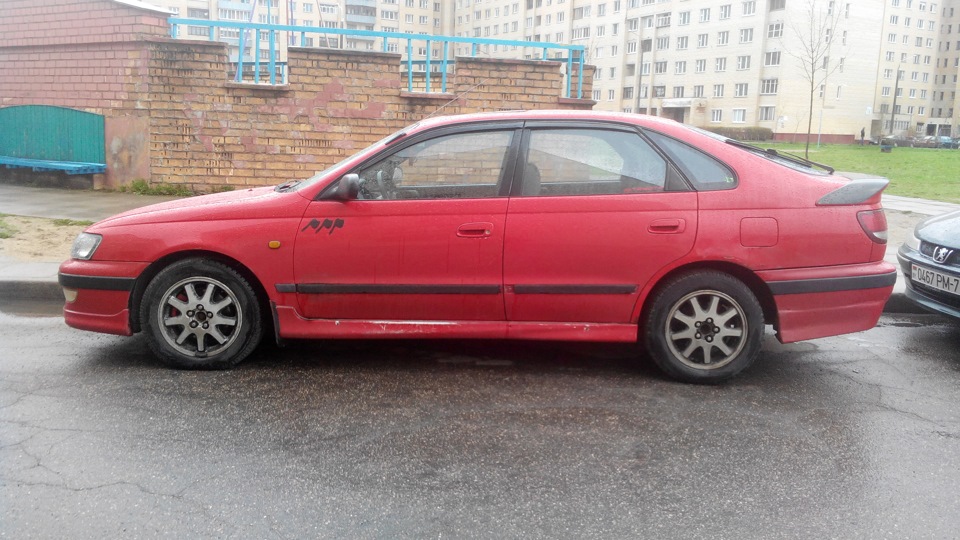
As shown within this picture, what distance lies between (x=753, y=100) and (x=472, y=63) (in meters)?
52.0

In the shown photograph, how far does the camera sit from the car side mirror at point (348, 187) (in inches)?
175

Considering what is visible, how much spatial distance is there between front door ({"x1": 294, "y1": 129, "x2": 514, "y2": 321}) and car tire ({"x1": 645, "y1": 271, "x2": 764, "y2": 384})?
37.8 inches

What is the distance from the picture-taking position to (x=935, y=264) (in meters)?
5.56

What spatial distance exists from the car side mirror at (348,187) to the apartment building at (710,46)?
169 feet

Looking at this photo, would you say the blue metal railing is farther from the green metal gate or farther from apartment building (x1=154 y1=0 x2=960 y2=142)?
apartment building (x1=154 y1=0 x2=960 y2=142)

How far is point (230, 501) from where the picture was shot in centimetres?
300

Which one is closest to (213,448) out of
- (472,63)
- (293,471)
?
(293,471)

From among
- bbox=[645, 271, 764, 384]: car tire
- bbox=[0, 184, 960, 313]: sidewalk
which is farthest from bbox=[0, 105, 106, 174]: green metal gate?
bbox=[645, 271, 764, 384]: car tire

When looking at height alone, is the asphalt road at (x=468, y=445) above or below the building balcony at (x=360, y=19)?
below

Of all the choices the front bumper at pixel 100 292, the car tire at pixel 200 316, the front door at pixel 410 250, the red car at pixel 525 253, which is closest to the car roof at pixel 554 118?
the red car at pixel 525 253

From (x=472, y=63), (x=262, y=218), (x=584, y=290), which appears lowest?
(x=584, y=290)

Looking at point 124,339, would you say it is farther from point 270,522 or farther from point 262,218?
point 270,522

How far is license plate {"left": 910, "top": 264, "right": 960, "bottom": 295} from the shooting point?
17.6 feet

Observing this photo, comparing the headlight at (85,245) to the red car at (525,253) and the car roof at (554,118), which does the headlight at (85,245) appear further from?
the car roof at (554,118)
